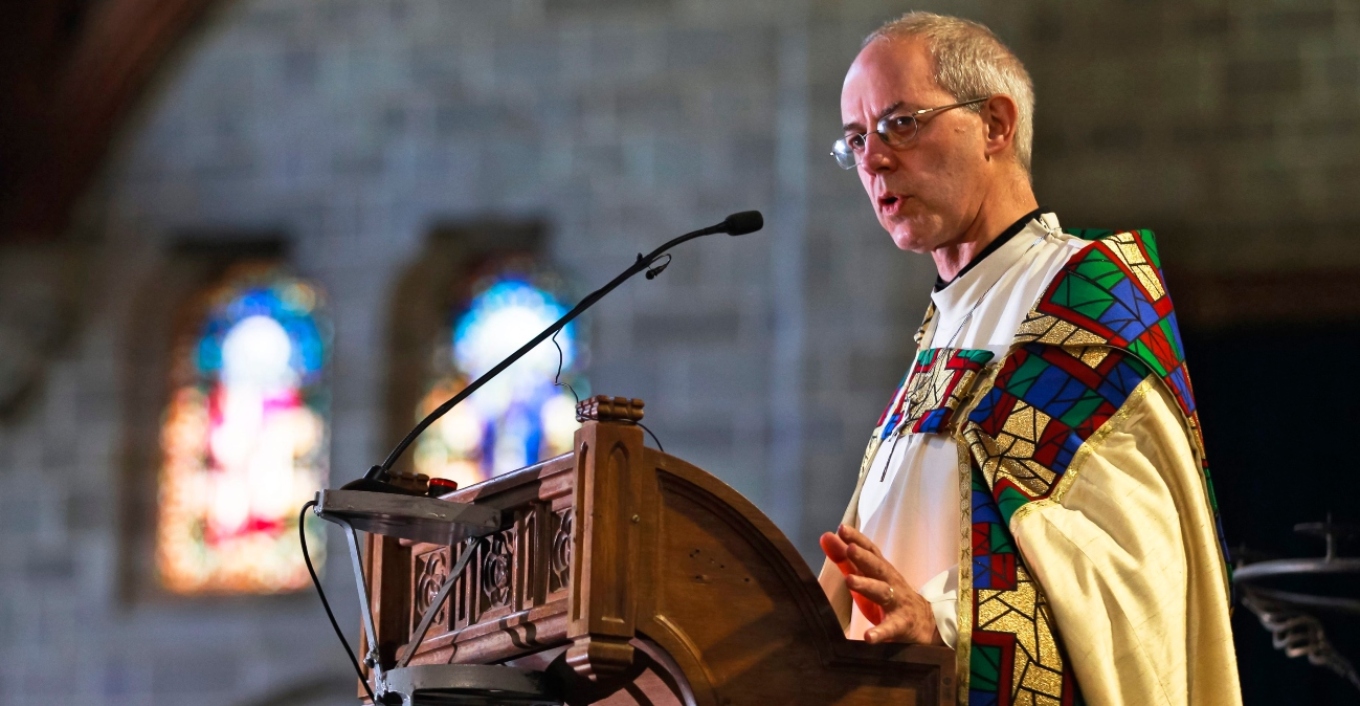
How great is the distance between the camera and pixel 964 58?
119 inches

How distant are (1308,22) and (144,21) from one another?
5402 mm

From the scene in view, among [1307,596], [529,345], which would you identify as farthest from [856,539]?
[1307,596]

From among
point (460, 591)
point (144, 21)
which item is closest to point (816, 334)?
point (144, 21)

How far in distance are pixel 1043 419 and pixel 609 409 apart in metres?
0.76

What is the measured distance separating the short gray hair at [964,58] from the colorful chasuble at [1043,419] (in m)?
0.31

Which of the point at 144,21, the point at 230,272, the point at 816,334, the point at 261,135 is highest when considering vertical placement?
the point at 144,21

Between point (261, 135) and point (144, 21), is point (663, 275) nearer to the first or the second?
point (261, 135)

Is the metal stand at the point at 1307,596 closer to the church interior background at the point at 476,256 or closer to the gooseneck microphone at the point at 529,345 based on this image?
the gooseneck microphone at the point at 529,345

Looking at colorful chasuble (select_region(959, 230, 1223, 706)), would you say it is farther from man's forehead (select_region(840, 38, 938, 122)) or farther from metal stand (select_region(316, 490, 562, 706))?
metal stand (select_region(316, 490, 562, 706))

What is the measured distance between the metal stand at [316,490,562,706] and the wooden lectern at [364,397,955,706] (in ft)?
0.13

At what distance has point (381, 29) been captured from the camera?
9148 mm

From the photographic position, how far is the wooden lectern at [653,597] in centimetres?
223

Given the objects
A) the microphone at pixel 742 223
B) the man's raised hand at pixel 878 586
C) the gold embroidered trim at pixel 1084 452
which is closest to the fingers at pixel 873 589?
the man's raised hand at pixel 878 586

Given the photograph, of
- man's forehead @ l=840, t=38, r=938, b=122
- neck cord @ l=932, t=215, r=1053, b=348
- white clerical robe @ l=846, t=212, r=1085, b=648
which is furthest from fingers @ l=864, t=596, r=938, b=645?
man's forehead @ l=840, t=38, r=938, b=122
